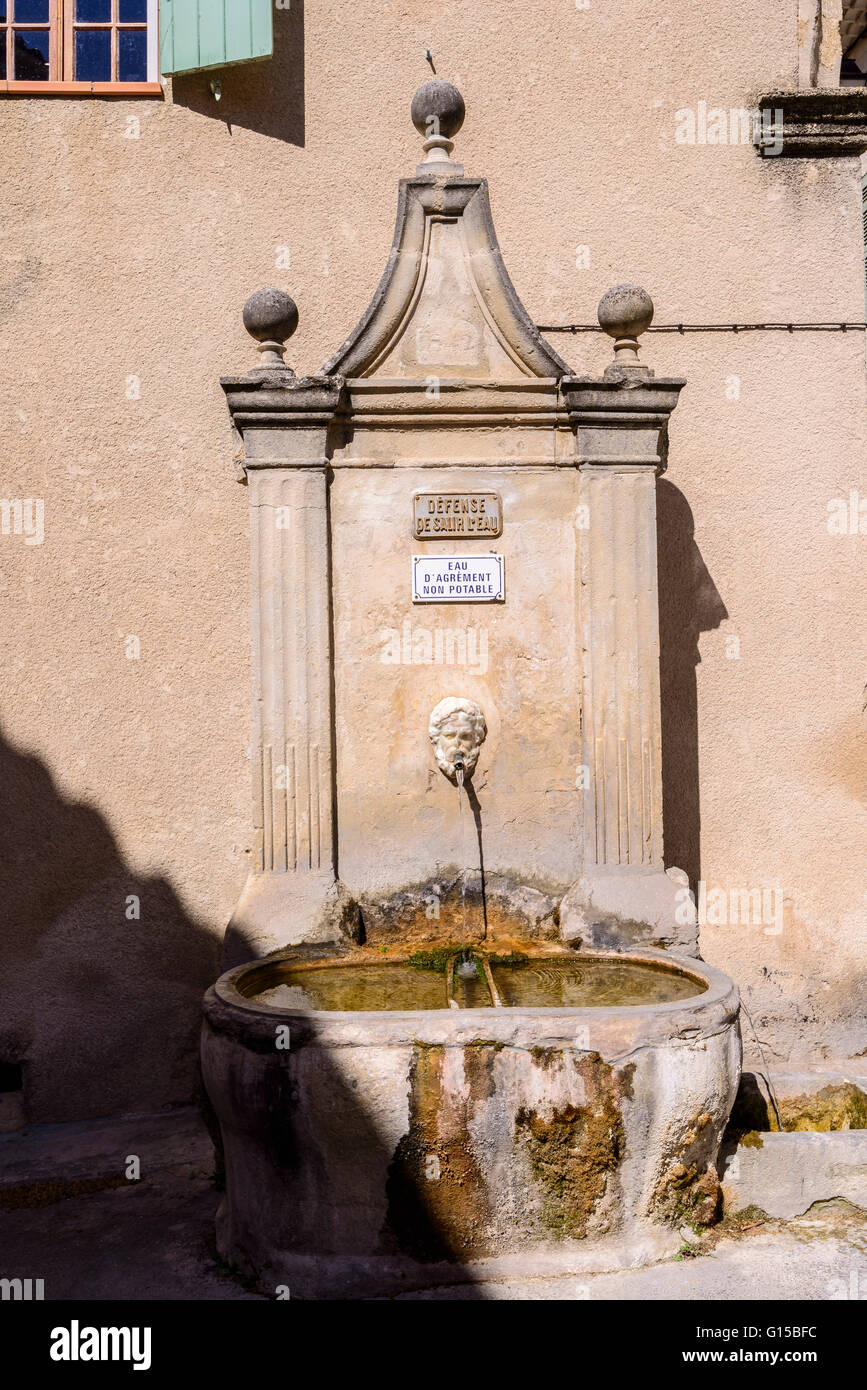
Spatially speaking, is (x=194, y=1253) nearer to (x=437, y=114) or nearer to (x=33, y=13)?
(x=437, y=114)

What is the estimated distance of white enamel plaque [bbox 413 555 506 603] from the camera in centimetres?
426

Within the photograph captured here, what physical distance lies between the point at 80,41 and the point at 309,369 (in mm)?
2013

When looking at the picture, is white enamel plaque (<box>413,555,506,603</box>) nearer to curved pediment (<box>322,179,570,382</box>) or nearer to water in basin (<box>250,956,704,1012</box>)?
curved pediment (<box>322,179,570,382</box>)

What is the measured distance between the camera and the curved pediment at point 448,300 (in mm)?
4258

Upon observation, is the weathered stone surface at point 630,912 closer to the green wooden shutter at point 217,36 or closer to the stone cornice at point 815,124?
the stone cornice at point 815,124

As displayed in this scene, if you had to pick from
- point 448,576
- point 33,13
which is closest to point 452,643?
point 448,576

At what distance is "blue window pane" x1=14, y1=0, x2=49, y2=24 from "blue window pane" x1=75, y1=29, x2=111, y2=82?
8.9 inches

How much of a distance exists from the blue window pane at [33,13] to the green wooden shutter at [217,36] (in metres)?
0.75

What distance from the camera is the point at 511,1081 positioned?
302 centimetres

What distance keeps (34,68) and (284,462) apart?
285 centimetres

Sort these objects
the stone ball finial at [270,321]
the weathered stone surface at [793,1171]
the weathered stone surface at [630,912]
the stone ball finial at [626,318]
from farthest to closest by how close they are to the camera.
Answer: the stone ball finial at [626,318] < the stone ball finial at [270,321] < the weathered stone surface at [630,912] < the weathered stone surface at [793,1171]

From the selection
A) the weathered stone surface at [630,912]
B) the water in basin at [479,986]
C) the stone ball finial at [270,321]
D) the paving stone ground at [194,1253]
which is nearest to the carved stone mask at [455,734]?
the weathered stone surface at [630,912]

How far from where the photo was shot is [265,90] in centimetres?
520

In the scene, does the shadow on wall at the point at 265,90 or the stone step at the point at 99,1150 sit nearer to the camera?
the stone step at the point at 99,1150
